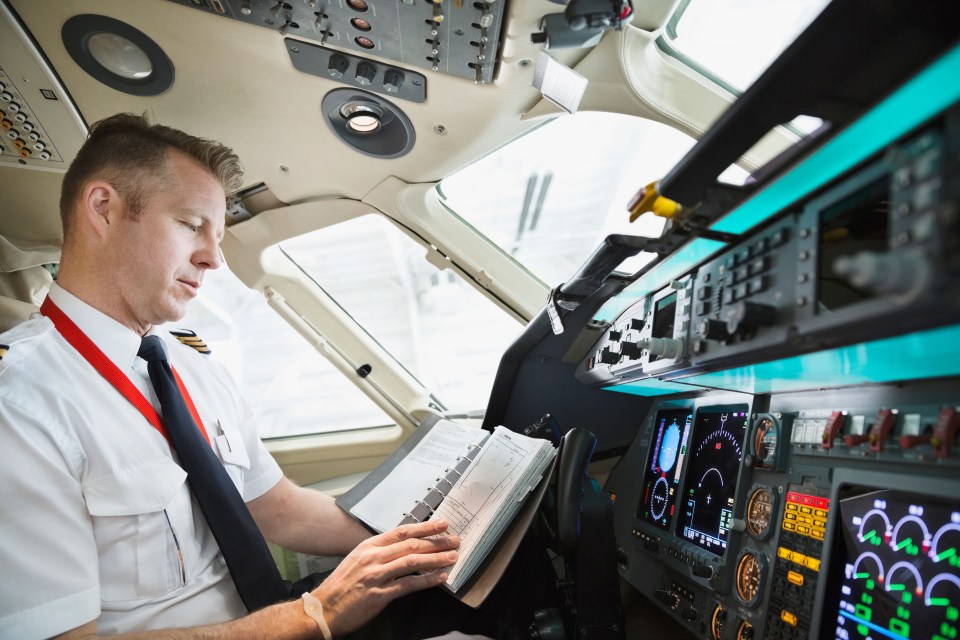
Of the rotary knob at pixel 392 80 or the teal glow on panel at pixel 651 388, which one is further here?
the rotary knob at pixel 392 80

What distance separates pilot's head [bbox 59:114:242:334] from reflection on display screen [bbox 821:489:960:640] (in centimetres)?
165

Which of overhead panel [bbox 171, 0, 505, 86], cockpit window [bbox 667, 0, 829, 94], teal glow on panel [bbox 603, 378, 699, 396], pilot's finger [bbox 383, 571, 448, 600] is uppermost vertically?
cockpit window [bbox 667, 0, 829, 94]

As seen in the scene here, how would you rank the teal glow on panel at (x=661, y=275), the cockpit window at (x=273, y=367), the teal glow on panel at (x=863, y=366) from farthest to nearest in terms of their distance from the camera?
the cockpit window at (x=273, y=367), the teal glow on panel at (x=661, y=275), the teal glow on panel at (x=863, y=366)

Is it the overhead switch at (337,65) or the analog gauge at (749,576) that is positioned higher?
the overhead switch at (337,65)

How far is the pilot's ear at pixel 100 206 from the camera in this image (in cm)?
143

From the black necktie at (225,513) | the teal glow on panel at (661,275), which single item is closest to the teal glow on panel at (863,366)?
the teal glow on panel at (661,275)

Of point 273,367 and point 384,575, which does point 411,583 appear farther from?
point 273,367

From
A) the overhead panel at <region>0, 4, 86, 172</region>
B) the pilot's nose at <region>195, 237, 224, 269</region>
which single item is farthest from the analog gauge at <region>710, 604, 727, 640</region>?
the overhead panel at <region>0, 4, 86, 172</region>

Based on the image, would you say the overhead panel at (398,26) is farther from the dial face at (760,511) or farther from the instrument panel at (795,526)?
the dial face at (760,511)

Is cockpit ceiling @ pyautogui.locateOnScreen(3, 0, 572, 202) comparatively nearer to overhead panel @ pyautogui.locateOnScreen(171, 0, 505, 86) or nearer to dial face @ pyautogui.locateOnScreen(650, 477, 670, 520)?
overhead panel @ pyautogui.locateOnScreen(171, 0, 505, 86)

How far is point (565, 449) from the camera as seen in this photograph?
131 centimetres

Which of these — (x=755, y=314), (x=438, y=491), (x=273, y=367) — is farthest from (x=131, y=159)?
(x=273, y=367)

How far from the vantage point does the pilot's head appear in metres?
1.42

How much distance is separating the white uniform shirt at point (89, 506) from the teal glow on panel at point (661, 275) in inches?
47.3
